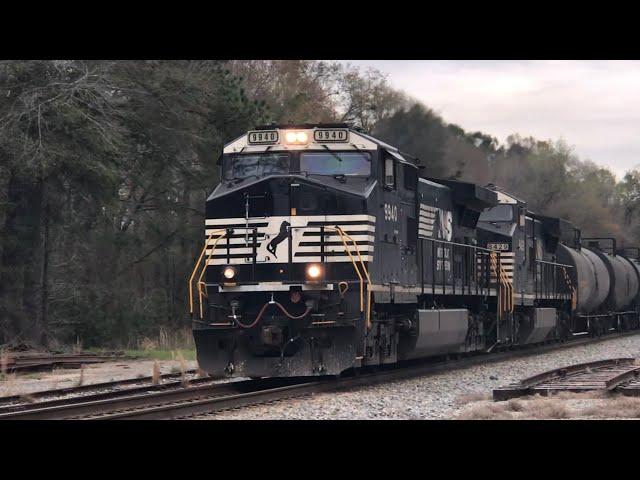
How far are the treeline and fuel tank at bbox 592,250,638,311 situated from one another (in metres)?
9.10

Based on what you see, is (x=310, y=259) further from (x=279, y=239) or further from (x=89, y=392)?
(x=89, y=392)

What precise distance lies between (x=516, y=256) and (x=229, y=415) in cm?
1366

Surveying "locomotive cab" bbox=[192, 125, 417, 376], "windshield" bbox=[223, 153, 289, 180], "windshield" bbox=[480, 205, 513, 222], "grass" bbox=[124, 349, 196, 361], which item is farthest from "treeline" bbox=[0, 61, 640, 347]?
"locomotive cab" bbox=[192, 125, 417, 376]

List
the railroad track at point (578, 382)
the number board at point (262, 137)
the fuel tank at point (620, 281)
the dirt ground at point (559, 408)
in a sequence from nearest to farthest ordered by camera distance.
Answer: the dirt ground at point (559, 408), the railroad track at point (578, 382), the number board at point (262, 137), the fuel tank at point (620, 281)

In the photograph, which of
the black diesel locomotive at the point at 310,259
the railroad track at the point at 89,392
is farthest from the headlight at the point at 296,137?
the railroad track at the point at 89,392

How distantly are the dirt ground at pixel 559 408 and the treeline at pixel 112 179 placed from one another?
15340mm

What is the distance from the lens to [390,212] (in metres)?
15.8

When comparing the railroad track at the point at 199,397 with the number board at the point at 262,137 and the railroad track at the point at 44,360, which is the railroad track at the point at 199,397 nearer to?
the number board at the point at 262,137

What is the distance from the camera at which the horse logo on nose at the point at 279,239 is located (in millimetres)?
14422

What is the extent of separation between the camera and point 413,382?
16234 mm

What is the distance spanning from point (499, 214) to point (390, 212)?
9401 mm

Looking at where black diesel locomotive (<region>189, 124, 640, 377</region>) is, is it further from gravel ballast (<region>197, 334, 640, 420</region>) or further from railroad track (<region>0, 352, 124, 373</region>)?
railroad track (<region>0, 352, 124, 373</region>)

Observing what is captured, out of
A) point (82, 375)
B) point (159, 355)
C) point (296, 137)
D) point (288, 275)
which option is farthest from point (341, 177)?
point (159, 355)

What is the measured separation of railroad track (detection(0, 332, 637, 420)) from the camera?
11.2 m
